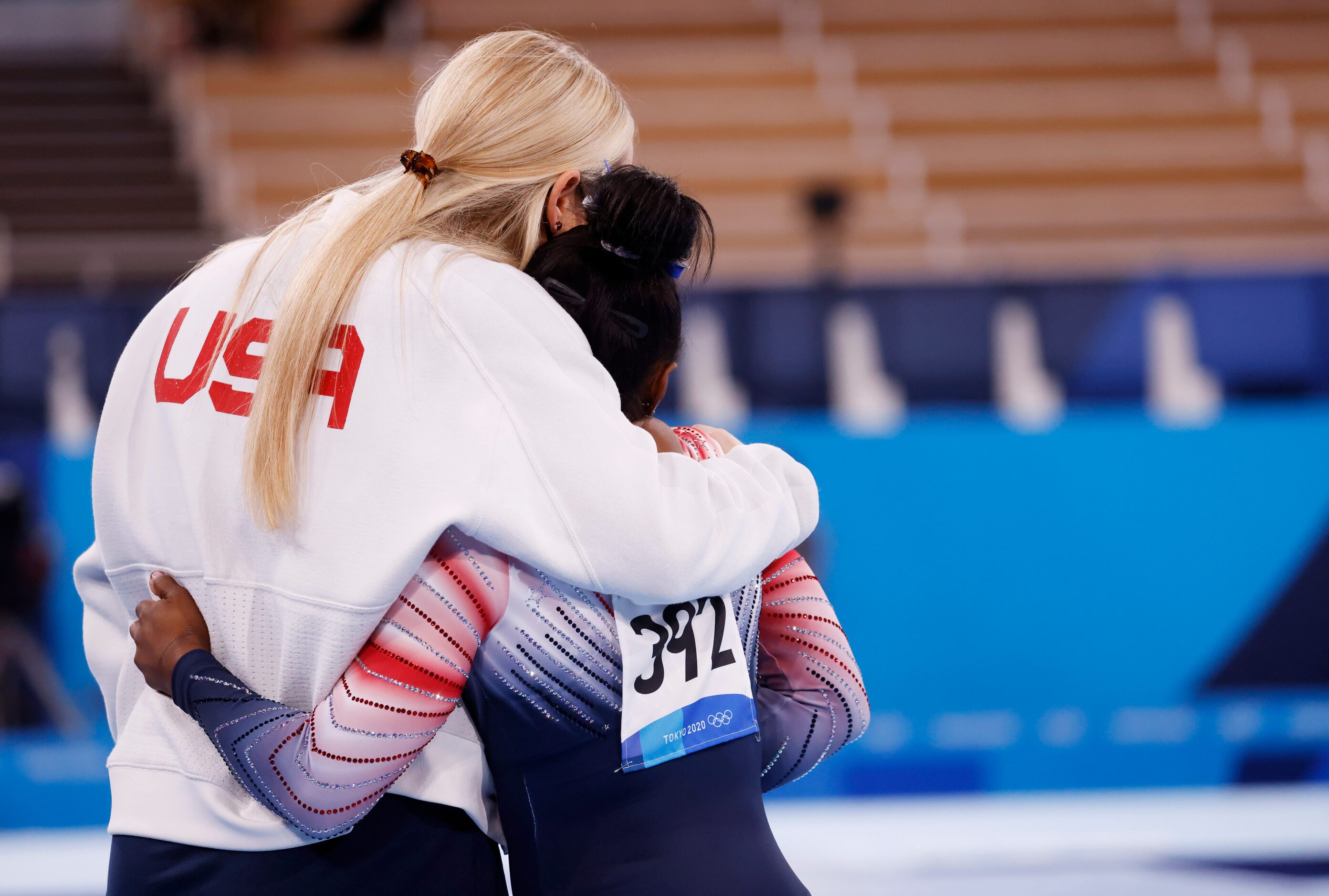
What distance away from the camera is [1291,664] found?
359cm

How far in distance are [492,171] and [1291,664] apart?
10.6 feet

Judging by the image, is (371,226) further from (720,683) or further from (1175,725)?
(1175,725)

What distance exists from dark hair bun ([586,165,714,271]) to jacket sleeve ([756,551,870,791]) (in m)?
0.33

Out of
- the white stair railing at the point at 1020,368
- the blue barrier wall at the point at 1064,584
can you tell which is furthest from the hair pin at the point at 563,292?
the white stair railing at the point at 1020,368

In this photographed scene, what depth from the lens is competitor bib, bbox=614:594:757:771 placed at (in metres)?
1.02

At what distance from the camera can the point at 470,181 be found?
110 centimetres

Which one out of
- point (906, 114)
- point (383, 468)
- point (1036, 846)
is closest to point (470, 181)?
point (383, 468)

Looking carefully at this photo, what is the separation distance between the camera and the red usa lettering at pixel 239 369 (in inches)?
39.4

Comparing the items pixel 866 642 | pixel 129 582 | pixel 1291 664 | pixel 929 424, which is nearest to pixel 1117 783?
pixel 1291 664

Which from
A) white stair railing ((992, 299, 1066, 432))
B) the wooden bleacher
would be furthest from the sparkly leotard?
the wooden bleacher

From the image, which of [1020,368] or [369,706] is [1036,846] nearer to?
[1020,368]

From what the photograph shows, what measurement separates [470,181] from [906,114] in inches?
247

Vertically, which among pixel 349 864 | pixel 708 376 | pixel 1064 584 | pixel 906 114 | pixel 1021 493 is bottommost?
pixel 349 864

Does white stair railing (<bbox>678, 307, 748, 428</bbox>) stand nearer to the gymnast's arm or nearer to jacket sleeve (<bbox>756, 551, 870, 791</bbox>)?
jacket sleeve (<bbox>756, 551, 870, 791</bbox>)
